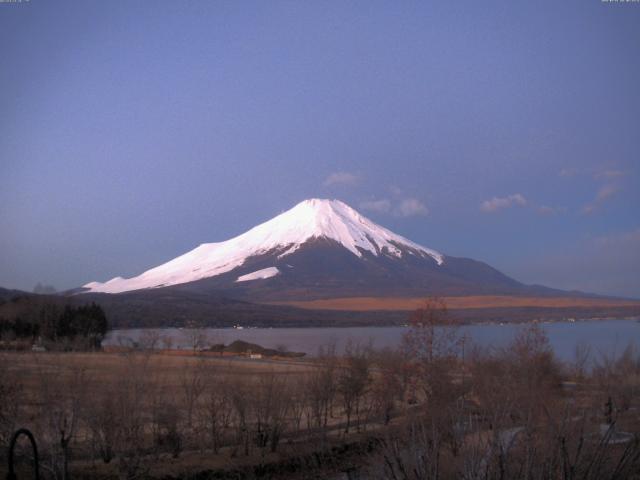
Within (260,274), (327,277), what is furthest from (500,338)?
(260,274)

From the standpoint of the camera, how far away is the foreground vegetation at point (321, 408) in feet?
42.8

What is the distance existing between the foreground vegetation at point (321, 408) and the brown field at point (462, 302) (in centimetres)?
7556

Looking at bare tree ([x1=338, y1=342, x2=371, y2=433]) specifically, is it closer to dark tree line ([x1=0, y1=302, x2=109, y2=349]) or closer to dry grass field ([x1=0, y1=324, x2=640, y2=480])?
dry grass field ([x1=0, y1=324, x2=640, y2=480])

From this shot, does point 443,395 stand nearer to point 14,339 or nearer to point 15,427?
point 15,427

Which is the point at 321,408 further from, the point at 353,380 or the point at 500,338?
the point at 500,338

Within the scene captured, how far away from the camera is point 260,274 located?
17625 cm

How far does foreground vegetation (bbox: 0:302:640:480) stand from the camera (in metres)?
13.0

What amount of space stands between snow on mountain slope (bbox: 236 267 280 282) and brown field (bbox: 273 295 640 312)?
24562 millimetres

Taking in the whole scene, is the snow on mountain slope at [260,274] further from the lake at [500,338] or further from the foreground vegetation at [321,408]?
the foreground vegetation at [321,408]

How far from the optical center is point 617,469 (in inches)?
283

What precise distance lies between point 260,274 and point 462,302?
68.6 m

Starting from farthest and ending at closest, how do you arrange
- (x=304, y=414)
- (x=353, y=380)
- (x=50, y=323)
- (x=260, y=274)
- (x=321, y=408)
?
(x=260, y=274), (x=50, y=323), (x=353, y=380), (x=304, y=414), (x=321, y=408)

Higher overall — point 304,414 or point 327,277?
point 327,277

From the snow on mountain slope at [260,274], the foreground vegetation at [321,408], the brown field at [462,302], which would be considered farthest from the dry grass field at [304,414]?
the snow on mountain slope at [260,274]
